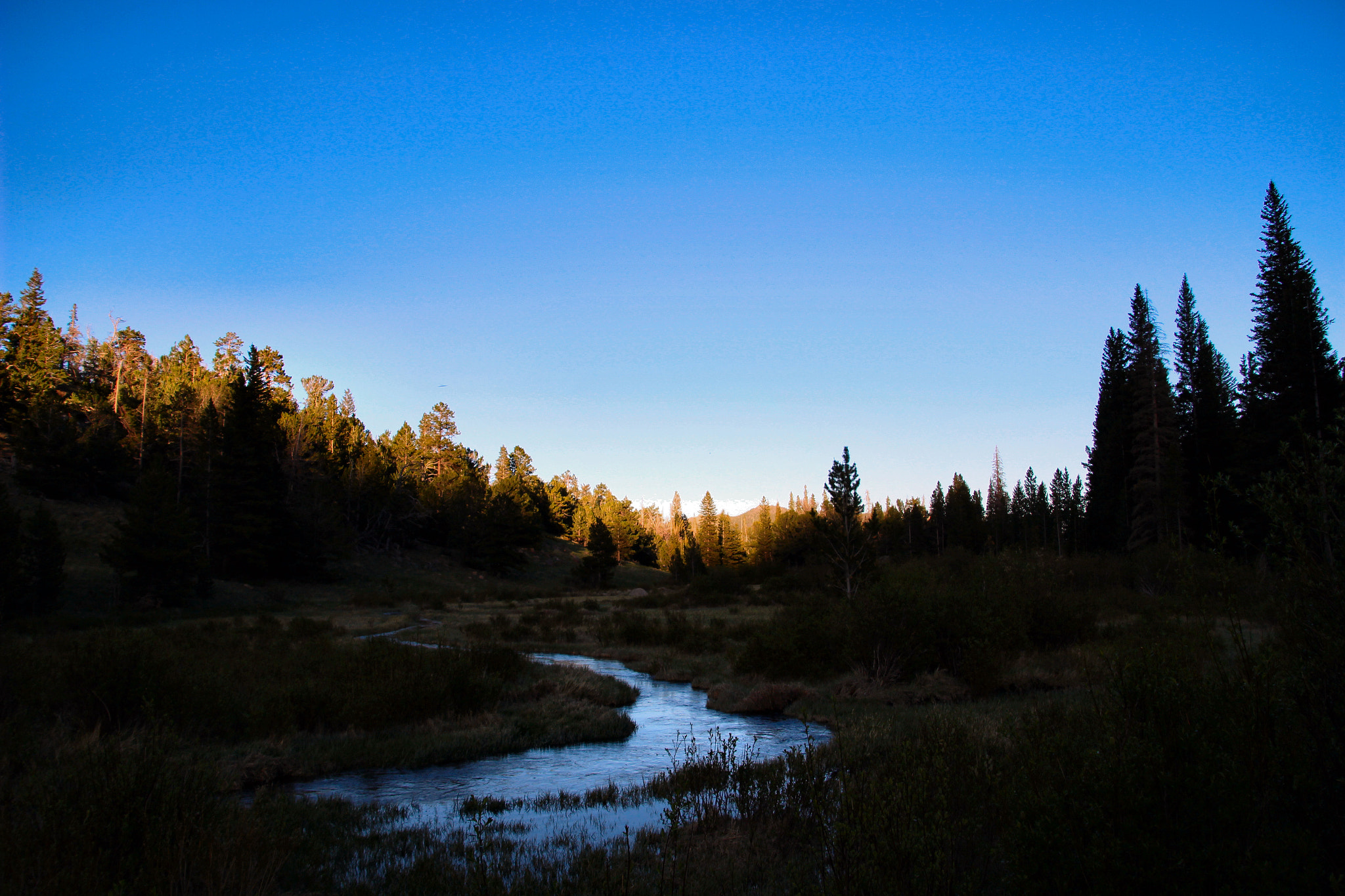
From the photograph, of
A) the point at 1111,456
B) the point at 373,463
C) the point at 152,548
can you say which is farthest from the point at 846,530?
the point at 373,463

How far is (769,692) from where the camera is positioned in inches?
699

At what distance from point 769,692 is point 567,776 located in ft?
23.5

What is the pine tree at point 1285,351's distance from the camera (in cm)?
3812

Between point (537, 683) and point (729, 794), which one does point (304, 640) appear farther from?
point (729, 794)

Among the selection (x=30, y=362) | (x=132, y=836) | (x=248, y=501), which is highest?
(x=30, y=362)

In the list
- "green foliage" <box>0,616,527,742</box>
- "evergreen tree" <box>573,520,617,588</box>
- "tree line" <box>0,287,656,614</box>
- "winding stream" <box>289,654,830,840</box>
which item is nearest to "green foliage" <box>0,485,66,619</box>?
"tree line" <box>0,287,656,614</box>

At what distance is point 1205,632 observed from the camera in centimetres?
508

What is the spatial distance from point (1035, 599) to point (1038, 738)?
691 inches

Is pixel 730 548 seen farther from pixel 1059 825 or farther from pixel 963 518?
pixel 1059 825

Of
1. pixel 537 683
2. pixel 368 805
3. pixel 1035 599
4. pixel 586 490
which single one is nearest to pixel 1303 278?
pixel 1035 599

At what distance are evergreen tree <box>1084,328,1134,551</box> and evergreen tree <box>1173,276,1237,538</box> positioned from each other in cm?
437

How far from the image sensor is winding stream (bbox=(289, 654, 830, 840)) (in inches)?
366

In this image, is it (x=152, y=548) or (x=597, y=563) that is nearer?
(x=152, y=548)

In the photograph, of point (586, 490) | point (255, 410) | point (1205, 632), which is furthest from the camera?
point (586, 490)
